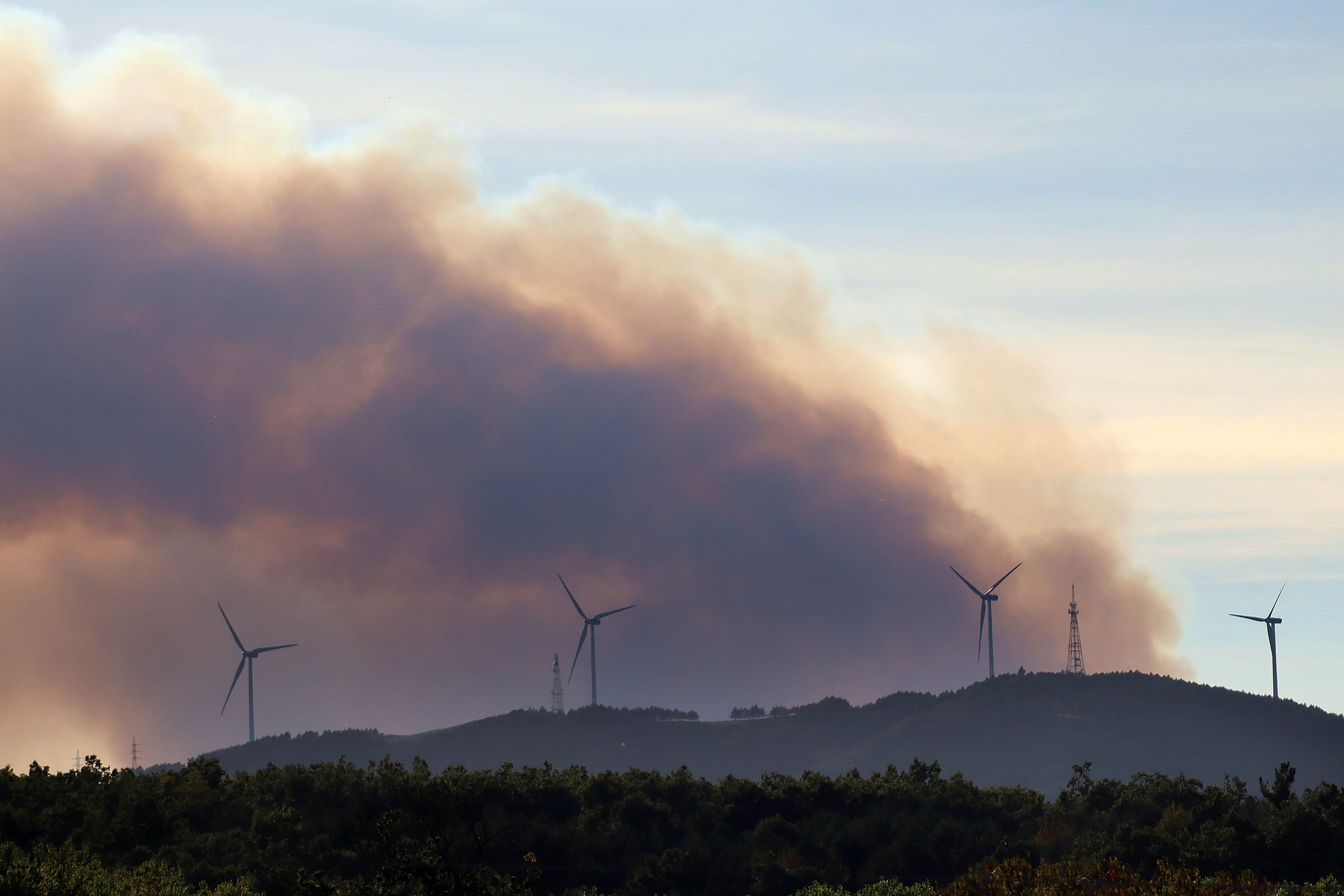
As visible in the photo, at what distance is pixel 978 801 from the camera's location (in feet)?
480

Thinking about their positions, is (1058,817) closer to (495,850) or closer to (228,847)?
(495,850)

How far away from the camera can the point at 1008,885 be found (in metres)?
86.8

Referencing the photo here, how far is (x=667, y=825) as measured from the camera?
13825 centimetres

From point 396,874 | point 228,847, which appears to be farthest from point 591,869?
point 396,874

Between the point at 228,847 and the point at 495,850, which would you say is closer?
the point at 228,847

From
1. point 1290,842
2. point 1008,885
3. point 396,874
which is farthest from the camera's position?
point 1290,842

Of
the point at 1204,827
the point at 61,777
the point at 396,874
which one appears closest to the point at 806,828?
the point at 1204,827

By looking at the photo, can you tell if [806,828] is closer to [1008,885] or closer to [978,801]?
[978,801]

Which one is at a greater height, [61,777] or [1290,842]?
[61,777]

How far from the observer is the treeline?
395 ft

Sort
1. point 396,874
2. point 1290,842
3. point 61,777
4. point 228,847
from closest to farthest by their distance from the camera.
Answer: point 396,874, point 228,847, point 1290,842, point 61,777

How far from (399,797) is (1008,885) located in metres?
61.5

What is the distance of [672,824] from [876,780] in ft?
87.1

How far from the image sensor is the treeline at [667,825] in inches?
4744
